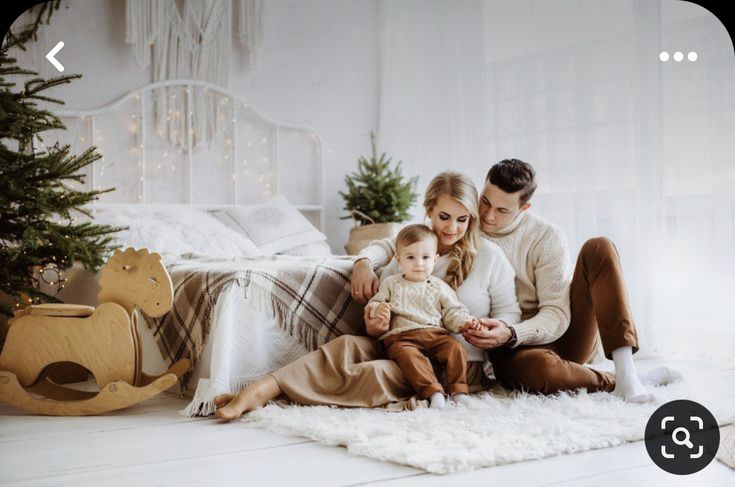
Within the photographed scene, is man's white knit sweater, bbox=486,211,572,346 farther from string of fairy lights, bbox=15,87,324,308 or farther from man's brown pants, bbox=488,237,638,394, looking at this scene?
string of fairy lights, bbox=15,87,324,308

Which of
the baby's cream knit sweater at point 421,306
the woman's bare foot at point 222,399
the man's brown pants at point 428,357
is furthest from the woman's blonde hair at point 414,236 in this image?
the woman's bare foot at point 222,399

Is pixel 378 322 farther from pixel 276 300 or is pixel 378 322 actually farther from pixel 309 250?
pixel 309 250

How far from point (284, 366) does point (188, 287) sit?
1.44ft

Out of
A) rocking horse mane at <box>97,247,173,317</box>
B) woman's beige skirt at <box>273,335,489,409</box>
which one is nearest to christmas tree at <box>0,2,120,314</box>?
rocking horse mane at <box>97,247,173,317</box>

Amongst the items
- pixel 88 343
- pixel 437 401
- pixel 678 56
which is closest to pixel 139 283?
pixel 88 343

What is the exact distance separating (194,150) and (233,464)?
2854 millimetres

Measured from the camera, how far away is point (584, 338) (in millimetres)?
2186

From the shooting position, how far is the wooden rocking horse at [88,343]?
2115 mm

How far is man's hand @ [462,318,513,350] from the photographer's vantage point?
80.2 inches

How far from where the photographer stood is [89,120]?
152 inches

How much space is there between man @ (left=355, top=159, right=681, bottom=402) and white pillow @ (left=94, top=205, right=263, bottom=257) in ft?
4.14

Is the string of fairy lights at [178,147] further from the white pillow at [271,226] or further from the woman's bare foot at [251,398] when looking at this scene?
the woman's bare foot at [251,398]

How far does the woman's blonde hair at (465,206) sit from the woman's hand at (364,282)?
217 millimetres

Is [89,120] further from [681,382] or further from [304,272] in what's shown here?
[681,382]
